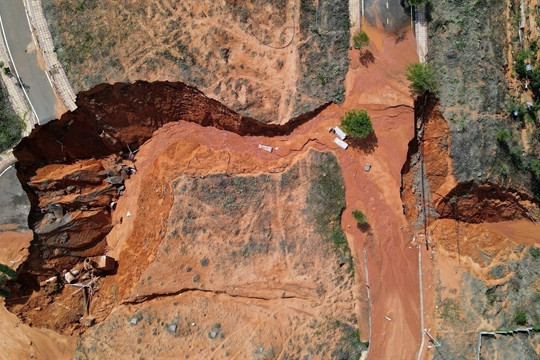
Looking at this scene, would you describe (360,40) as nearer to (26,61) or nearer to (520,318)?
(520,318)

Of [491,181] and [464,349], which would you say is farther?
[491,181]

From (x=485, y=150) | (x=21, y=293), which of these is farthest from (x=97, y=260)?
(x=485, y=150)

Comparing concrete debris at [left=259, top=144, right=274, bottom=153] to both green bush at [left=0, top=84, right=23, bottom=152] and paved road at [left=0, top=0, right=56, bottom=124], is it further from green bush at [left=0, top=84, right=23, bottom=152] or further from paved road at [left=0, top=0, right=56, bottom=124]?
green bush at [left=0, top=84, right=23, bottom=152]

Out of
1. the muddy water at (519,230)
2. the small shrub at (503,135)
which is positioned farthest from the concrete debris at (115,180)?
the muddy water at (519,230)

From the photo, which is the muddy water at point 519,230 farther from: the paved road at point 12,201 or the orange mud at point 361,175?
the paved road at point 12,201

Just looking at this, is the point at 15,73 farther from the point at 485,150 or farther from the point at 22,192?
the point at 485,150

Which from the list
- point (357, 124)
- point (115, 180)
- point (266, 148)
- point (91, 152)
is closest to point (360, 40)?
point (357, 124)

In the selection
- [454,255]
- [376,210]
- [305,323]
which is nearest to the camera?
[305,323]
